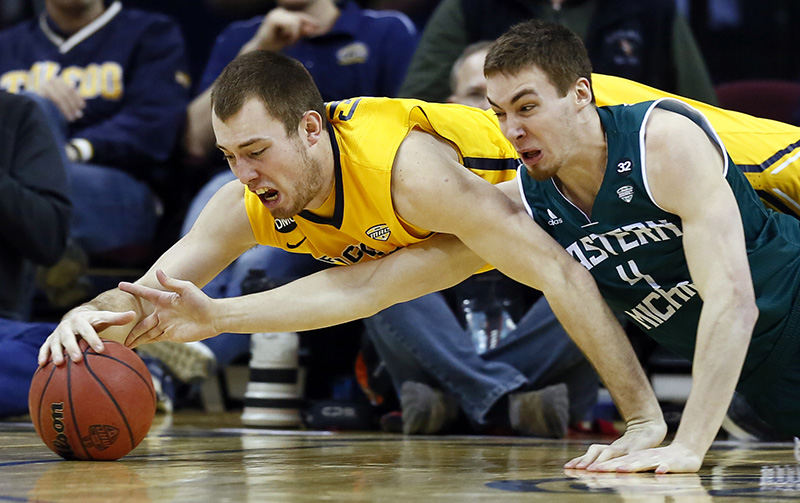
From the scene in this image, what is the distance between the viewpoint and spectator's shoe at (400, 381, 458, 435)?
4000mm

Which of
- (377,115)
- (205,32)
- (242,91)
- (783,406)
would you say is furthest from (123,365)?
(205,32)

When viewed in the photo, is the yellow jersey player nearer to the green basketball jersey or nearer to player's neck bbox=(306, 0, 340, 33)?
the green basketball jersey

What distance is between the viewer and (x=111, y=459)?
2699 millimetres

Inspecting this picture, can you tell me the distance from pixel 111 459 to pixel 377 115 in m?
1.17

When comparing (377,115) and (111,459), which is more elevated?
(377,115)

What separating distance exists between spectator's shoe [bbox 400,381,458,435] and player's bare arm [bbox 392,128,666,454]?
3.94ft

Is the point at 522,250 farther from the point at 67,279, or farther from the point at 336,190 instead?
the point at 67,279

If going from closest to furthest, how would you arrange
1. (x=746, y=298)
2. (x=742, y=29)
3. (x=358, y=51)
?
(x=746, y=298) < (x=358, y=51) < (x=742, y=29)

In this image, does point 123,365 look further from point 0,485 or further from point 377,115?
point 377,115

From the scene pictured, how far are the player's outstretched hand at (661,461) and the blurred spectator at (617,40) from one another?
8.51 feet

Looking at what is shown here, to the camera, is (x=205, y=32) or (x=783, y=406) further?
(x=205, y=32)

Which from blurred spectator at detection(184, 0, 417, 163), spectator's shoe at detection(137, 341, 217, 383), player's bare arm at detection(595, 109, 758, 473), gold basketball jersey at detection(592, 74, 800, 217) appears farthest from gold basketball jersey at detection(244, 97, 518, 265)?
blurred spectator at detection(184, 0, 417, 163)

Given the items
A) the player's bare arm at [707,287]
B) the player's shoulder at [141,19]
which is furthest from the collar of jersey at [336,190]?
the player's shoulder at [141,19]

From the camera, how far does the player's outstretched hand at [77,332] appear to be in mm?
2693
